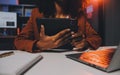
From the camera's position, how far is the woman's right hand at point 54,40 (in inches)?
33.9

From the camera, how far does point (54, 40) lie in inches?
34.4

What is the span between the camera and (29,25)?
118cm

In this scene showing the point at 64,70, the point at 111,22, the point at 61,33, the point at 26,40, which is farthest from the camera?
the point at 111,22

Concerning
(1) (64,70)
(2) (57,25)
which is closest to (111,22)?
(2) (57,25)

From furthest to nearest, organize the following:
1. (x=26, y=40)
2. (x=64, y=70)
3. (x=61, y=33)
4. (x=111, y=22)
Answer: (x=111, y=22)
(x=26, y=40)
(x=61, y=33)
(x=64, y=70)

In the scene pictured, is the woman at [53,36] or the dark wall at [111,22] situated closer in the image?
the woman at [53,36]

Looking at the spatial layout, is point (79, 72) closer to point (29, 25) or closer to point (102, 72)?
point (102, 72)

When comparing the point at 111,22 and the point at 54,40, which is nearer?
the point at 54,40

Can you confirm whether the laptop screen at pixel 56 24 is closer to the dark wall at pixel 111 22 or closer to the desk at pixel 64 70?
the desk at pixel 64 70

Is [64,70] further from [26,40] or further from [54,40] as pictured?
[26,40]

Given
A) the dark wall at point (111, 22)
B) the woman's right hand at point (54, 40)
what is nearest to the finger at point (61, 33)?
the woman's right hand at point (54, 40)

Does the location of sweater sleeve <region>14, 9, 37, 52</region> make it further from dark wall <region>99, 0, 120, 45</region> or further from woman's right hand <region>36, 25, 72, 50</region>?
dark wall <region>99, 0, 120, 45</region>

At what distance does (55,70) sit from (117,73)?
6.9 inches

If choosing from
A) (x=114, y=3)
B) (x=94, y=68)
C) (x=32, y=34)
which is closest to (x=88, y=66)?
(x=94, y=68)
